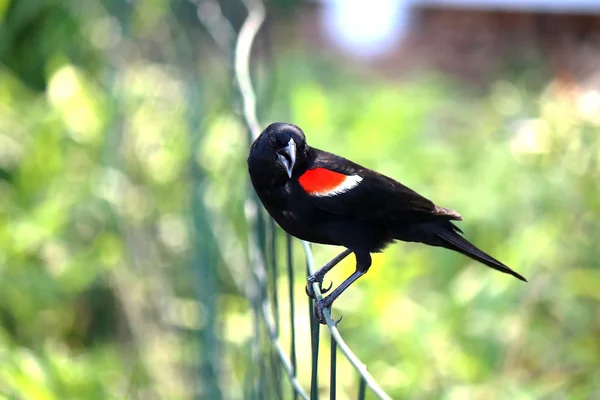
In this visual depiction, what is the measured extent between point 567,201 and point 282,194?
6.97 ft

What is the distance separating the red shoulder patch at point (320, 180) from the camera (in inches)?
55.6

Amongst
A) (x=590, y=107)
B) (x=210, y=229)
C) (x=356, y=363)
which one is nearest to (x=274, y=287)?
(x=356, y=363)

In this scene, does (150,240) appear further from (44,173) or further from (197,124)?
(197,124)

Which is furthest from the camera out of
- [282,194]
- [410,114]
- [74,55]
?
[410,114]

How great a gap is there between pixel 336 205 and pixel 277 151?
0.17 metres

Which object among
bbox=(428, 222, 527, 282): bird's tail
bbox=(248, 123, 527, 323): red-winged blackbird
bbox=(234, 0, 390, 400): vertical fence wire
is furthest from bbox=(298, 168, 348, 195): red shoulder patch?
bbox=(428, 222, 527, 282): bird's tail

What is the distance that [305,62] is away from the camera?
9.44 meters

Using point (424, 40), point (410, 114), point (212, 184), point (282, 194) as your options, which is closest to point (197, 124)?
point (212, 184)

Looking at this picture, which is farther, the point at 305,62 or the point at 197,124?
the point at 305,62

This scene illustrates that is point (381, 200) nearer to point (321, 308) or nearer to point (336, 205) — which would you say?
point (336, 205)

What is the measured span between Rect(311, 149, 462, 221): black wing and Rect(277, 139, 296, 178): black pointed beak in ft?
0.47

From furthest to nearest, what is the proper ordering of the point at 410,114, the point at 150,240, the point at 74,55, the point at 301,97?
the point at 410,114
the point at 301,97
the point at 74,55
the point at 150,240

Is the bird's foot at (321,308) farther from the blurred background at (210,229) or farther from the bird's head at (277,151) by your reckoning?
the blurred background at (210,229)

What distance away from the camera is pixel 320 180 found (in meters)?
1.43
